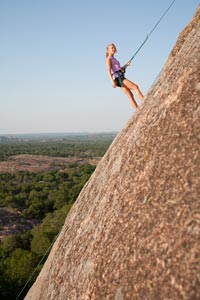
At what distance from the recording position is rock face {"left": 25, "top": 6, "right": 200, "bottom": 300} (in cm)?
343

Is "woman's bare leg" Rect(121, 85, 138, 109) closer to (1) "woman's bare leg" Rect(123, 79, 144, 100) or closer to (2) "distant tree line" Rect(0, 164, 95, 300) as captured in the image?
(1) "woman's bare leg" Rect(123, 79, 144, 100)

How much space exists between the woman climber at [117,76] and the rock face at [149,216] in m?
1.75

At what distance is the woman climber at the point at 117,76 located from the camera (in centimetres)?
762

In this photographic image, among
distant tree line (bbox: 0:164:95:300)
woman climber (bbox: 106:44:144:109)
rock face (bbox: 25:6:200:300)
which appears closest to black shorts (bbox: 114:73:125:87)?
woman climber (bbox: 106:44:144:109)

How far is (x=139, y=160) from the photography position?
4.84m

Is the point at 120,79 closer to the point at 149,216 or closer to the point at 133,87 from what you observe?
the point at 133,87

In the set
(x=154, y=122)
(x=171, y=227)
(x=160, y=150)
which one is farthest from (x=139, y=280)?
(x=154, y=122)

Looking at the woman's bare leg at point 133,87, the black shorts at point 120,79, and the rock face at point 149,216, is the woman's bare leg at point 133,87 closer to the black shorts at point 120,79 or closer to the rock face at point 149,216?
the black shorts at point 120,79

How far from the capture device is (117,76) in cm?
774

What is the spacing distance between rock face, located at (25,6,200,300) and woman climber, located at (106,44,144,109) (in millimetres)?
1751

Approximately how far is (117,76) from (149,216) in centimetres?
468

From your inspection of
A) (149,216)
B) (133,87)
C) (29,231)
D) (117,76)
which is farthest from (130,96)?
(29,231)

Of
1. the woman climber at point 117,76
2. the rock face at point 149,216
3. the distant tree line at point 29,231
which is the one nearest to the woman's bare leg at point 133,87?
the woman climber at point 117,76

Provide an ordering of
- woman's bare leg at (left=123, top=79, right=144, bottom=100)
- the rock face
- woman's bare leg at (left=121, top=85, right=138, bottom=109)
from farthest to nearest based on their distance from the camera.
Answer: woman's bare leg at (left=121, top=85, right=138, bottom=109) → woman's bare leg at (left=123, top=79, right=144, bottom=100) → the rock face
